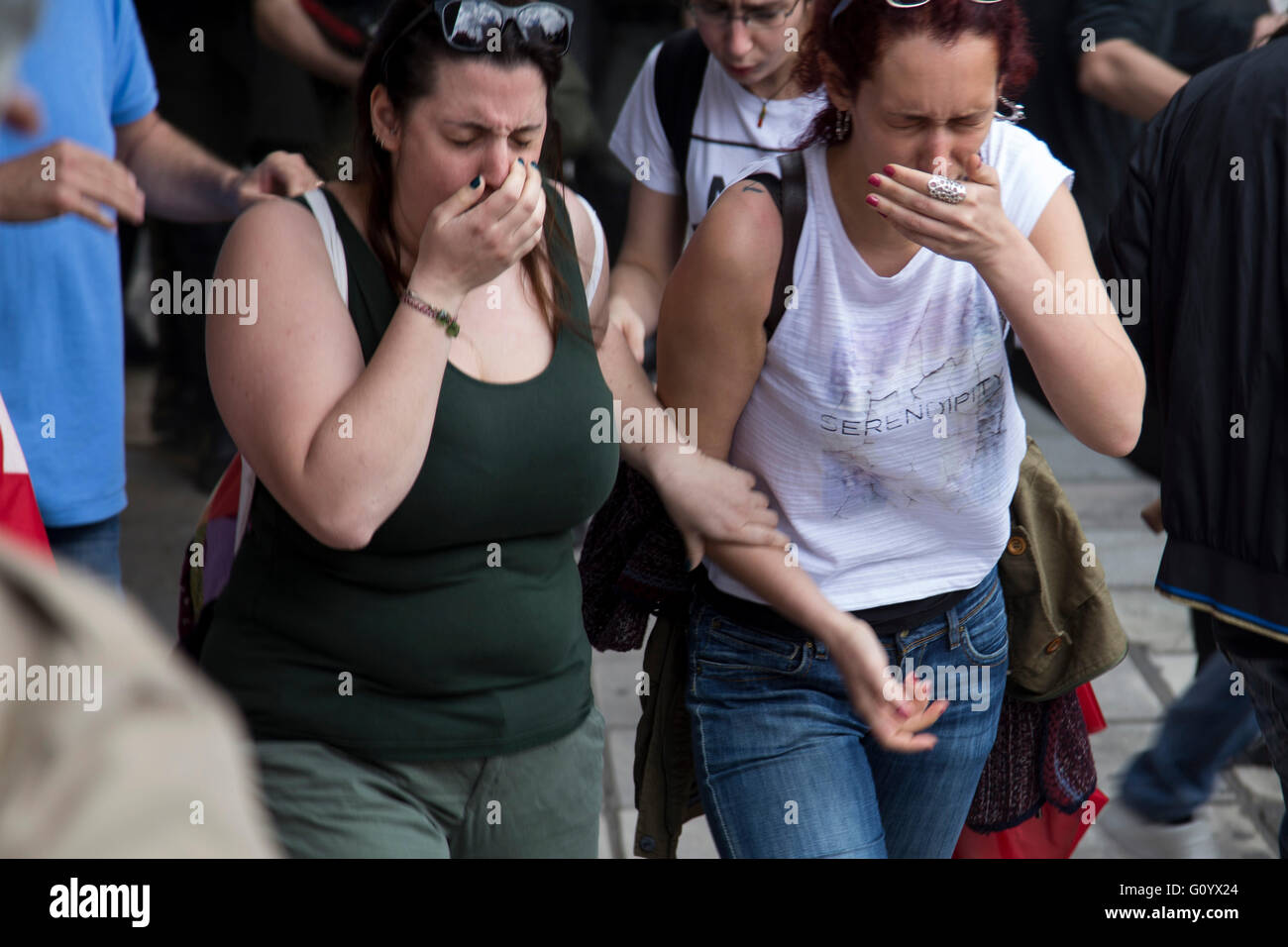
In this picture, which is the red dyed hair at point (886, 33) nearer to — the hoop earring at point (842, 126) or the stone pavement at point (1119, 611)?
the hoop earring at point (842, 126)

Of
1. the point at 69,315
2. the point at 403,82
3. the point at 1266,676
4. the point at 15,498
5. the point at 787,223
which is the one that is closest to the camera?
the point at 15,498

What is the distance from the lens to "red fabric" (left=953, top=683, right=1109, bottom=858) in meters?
2.50

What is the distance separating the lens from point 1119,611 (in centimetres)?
455

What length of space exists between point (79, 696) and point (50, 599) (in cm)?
5

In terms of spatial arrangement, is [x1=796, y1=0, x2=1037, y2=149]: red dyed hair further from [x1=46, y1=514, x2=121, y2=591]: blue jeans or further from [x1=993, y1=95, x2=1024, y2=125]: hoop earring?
[x1=46, y1=514, x2=121, y2=591]: blue jeans

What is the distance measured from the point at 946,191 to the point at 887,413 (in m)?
0.34

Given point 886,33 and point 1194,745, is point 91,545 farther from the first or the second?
point 1194,745

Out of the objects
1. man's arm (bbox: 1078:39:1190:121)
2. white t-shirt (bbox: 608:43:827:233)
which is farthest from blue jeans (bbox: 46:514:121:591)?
man's arm (bbox: 1078:39:1190:121)

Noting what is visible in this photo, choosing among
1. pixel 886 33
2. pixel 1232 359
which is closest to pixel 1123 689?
pixel 1232 359

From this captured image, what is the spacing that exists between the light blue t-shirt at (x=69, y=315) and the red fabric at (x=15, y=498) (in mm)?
666

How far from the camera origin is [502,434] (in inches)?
74.5

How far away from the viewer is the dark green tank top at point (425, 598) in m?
1.88

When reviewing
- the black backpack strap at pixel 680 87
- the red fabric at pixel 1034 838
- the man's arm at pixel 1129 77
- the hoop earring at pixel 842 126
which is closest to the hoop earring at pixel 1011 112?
the hoop earring at pixel 842 126

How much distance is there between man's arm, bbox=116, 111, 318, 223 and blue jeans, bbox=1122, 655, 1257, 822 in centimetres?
226
